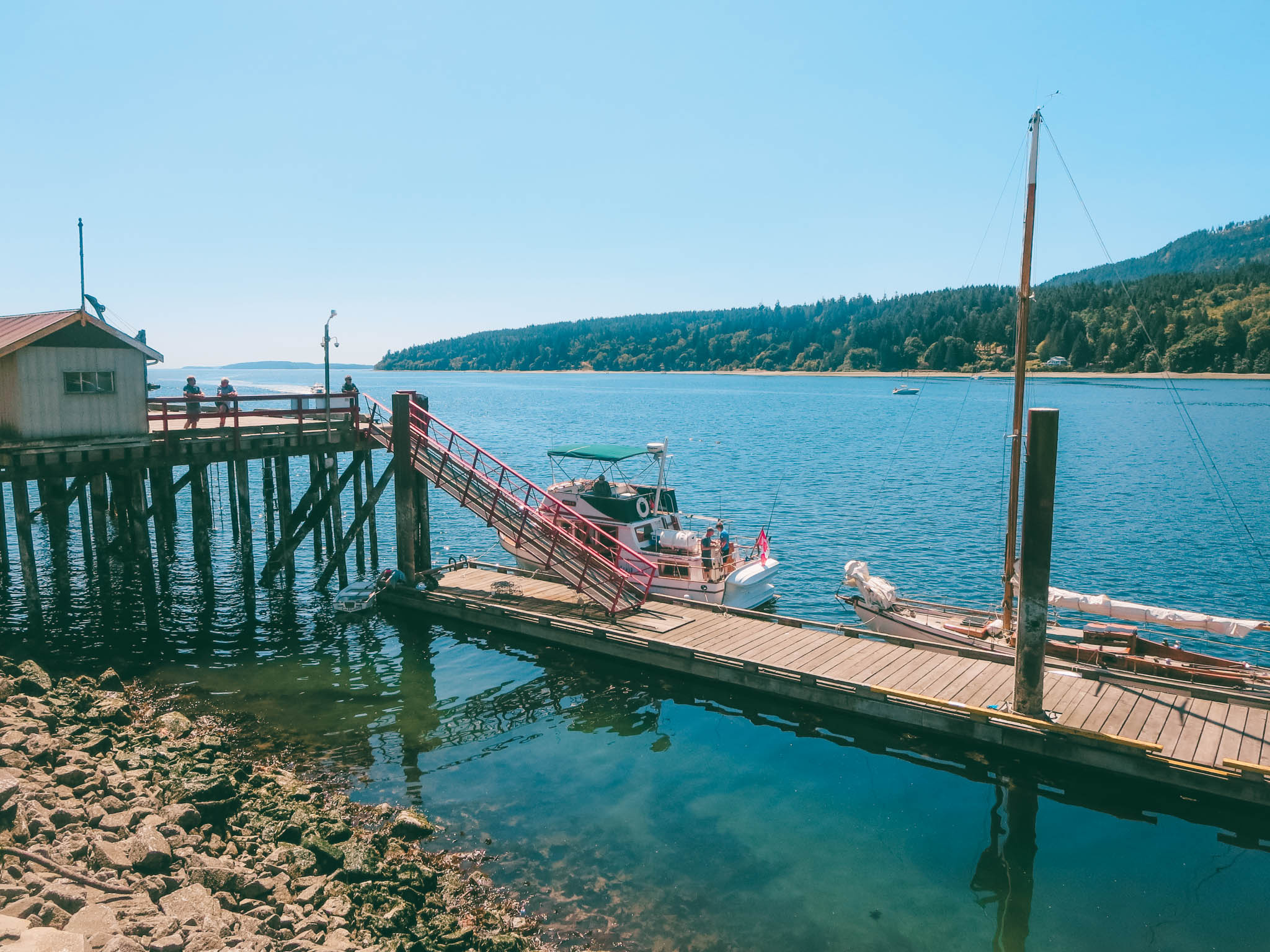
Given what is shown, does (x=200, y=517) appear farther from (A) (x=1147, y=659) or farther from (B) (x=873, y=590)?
(A) (x=1147, y=659)

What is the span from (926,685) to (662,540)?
35.6 ft

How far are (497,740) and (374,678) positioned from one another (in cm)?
487

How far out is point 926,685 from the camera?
1630 cm

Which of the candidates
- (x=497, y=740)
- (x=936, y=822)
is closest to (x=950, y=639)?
(x=936, y=822)

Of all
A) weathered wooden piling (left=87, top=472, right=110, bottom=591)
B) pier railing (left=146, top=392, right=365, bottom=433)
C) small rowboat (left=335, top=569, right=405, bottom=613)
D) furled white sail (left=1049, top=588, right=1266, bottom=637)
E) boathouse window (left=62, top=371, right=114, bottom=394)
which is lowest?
small rowboat (left=335, top=569, right=405, bottom=613)

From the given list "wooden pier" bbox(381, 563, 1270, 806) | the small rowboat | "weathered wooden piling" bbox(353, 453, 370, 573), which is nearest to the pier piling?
the small rowboat

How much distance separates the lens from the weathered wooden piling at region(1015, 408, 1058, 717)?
45.3ft

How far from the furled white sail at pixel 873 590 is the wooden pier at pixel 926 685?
7.03 feet

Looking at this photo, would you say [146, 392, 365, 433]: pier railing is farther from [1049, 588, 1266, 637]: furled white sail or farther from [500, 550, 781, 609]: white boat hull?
[1049, 588, 1266, 637]: furled white sail

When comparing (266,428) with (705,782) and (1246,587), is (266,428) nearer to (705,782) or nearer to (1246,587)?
(705,782)

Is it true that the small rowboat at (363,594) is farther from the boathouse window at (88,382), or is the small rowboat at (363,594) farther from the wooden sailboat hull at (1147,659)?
the wooden sailboat hull at (1147,659)

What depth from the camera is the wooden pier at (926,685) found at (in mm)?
13383

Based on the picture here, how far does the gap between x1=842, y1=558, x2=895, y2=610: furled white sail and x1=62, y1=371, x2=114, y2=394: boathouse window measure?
797 inches

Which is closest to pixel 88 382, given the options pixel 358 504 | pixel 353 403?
pixel 353 403
